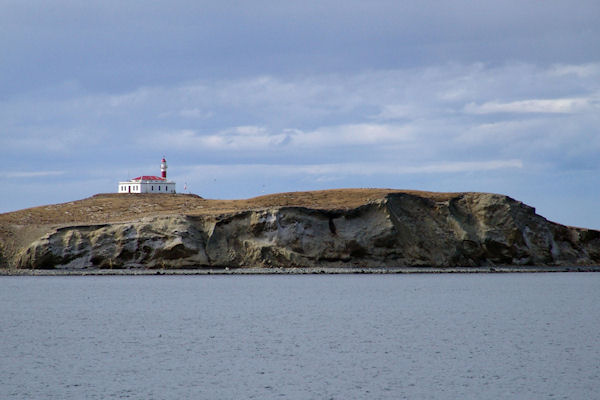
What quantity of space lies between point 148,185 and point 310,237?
111 feet

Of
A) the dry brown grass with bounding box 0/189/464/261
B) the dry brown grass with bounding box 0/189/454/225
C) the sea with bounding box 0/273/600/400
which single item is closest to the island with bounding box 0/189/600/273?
the dry brown grass with bounding box 0/189/464/261

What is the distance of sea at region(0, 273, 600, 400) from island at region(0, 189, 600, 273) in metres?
22.8

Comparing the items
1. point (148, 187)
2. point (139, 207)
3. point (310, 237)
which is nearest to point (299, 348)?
point (310, 237)

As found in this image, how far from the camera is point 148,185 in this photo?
10212 cm

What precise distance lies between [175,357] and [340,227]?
170ft

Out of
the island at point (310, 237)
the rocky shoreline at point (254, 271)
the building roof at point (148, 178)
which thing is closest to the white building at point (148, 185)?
the building roof at point (148, 178)

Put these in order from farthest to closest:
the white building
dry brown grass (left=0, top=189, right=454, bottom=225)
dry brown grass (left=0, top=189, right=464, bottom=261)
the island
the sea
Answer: the white building → dry brown grass (left=0, top=189, right=454, bottom=225) → dry brown grass (left=0, top=189, right=464, bottom=261) → the island → the sea

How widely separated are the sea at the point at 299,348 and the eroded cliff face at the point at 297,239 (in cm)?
2267

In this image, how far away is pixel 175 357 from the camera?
25891 mm

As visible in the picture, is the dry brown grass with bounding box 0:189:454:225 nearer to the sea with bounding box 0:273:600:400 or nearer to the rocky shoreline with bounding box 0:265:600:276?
the rocky shoreline with bounding box 0:265:600:276

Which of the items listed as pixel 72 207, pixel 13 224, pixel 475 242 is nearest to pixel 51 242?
pixel 13 224

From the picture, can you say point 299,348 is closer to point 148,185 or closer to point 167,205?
point 167,205

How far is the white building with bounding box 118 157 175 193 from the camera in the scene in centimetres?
10212

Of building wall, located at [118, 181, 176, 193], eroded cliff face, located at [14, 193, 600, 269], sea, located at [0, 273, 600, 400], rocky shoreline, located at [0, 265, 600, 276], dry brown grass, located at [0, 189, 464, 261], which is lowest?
sea, located at [0, 273, 600, 400]
